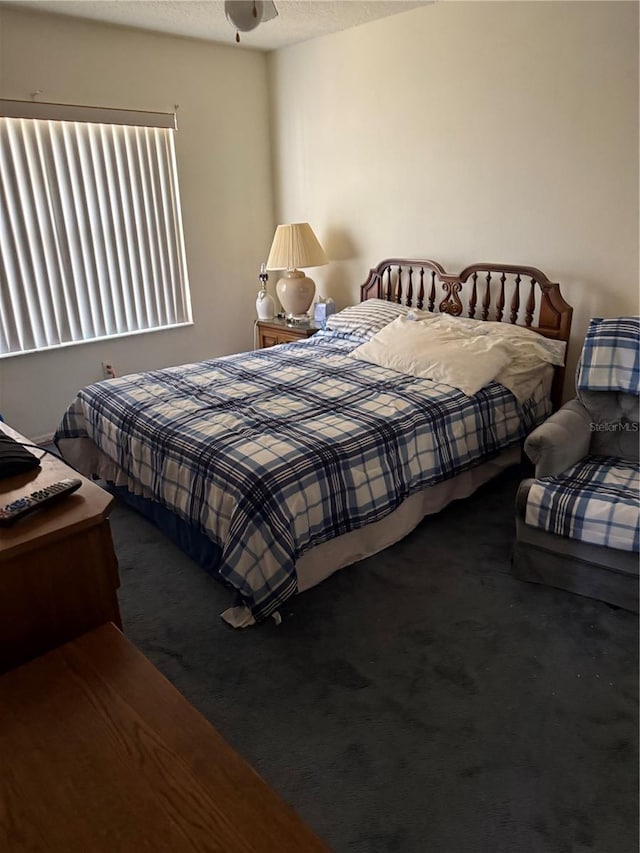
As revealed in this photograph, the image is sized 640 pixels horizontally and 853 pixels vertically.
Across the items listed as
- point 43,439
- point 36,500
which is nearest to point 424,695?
point 36,500

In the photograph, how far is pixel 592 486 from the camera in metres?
2.20

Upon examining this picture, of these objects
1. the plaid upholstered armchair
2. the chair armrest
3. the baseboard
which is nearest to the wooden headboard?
the plaid upholstered armchair

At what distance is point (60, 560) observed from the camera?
122 centimetres

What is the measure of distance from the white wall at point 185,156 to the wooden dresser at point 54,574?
275cm

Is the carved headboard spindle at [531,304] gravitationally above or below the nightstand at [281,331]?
above

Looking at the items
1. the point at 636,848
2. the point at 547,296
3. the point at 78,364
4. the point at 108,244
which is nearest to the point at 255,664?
the point at 636,848

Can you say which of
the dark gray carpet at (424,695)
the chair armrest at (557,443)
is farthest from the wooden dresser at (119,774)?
the chair armrest at (557,443)

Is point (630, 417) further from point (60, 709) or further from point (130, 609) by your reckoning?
point (60, 709)

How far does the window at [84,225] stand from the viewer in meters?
3.48

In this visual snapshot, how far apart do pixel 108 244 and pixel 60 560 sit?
3.16 meters

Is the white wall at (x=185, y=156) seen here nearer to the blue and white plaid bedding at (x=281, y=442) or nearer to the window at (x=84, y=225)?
the window at (x=84, y=225)

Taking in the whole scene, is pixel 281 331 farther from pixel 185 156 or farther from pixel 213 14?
pixel 213 14

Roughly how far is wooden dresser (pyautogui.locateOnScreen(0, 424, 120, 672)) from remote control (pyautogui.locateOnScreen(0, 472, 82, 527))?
0.05ft

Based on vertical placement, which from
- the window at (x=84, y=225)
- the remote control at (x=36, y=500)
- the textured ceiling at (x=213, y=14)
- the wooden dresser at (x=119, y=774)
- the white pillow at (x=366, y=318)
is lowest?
the wooden dresser at (x=119, y=774)
